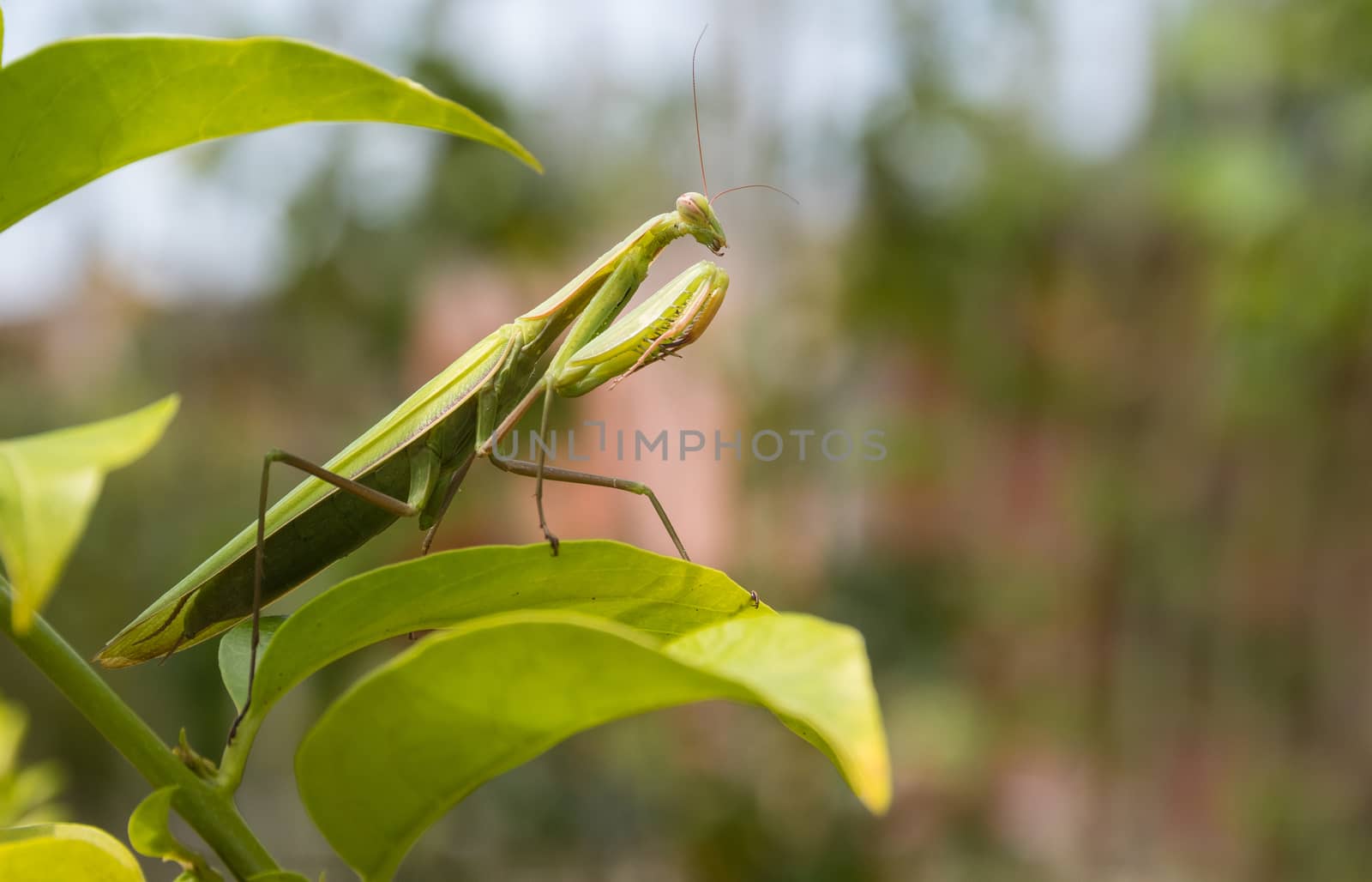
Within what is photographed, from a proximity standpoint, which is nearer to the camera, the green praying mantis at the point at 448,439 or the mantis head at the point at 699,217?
the green praying mantis at the point at 448,439

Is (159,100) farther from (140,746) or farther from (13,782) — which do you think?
(13,782)

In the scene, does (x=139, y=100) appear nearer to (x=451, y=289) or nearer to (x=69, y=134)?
(x=69, y=134)

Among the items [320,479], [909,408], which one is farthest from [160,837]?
[909,408]

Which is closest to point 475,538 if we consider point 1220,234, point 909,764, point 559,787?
point 559,787

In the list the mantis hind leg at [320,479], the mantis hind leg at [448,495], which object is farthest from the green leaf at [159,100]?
the mantis hind leg at [448,495]

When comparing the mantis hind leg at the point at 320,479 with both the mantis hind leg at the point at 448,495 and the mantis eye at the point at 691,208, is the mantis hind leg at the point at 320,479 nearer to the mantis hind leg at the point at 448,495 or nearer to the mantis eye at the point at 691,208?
the mantis hind leg at the point at 448,495
